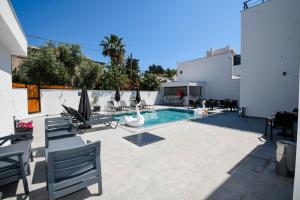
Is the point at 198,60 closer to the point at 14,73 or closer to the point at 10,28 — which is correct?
the point at 10,28

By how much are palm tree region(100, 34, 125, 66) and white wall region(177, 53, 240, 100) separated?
10627 millimetres

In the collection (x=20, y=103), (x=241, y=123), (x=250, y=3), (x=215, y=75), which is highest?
(x=250, y=3)

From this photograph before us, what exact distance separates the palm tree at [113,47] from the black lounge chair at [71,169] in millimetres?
22364

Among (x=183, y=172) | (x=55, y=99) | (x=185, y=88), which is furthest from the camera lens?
(x=185, y=88)

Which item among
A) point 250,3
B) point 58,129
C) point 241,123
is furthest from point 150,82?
point 58,129

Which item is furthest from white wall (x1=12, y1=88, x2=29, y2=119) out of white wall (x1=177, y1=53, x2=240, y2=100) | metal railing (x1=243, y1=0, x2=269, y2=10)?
white wall (x1=177, y1=53, x2=240, y2=100)

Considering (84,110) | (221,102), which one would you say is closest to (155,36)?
(221,102)

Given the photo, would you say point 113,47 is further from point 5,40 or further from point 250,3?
point 5,40

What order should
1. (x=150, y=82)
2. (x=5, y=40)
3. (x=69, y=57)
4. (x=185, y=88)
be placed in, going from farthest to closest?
(x=185, y=88)
(x=150, y=82)
(x=69, y=57)
(x=5, y=40)

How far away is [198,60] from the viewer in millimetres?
21078

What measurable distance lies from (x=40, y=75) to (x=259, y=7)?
756 inches

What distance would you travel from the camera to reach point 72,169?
8.18 feet

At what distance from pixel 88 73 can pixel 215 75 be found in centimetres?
1572

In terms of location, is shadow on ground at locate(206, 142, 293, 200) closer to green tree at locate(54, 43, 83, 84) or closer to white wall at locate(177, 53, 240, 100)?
white wall at locate(177, 53, 240, 100)
